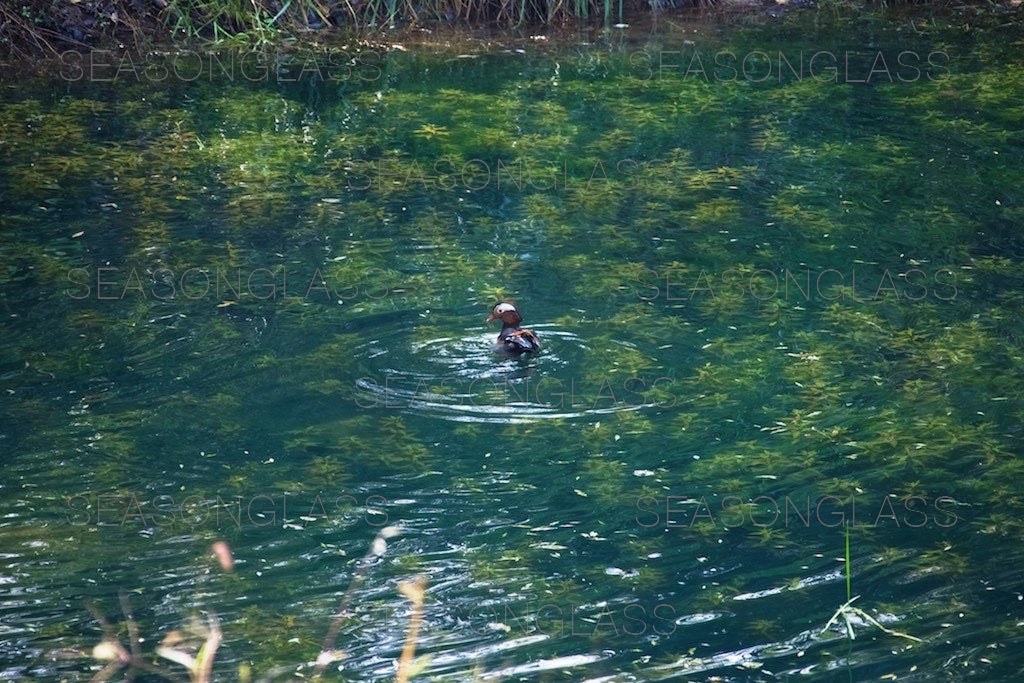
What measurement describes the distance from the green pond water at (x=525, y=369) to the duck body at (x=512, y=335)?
9 centimetres

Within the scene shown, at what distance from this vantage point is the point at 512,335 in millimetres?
5961

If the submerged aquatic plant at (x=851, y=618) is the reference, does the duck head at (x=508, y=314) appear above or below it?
above

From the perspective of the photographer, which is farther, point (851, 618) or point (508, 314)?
point (508, 314)

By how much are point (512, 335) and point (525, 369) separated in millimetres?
172

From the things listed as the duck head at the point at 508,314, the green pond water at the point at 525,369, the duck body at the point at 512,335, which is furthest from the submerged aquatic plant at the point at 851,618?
the duck head at the point at 508,314

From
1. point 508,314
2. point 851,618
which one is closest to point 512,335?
point 508,314

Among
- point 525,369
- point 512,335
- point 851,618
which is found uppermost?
point 512,335

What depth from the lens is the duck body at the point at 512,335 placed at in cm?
595

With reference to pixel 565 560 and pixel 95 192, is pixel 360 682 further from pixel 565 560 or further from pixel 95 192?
pixel 95 192

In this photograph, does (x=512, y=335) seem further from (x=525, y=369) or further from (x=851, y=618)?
(x=851, y=618)

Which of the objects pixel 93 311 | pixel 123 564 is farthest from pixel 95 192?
pixel 123 564

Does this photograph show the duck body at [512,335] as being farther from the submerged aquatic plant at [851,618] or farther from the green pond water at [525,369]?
the submerged aquatic plant at [851,618]

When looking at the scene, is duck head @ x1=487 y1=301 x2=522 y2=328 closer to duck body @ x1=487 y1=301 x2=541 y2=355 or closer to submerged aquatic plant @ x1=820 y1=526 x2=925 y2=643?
duck body @ x1=487 y1=301 x2=541 y2=355

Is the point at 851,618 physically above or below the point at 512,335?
below
